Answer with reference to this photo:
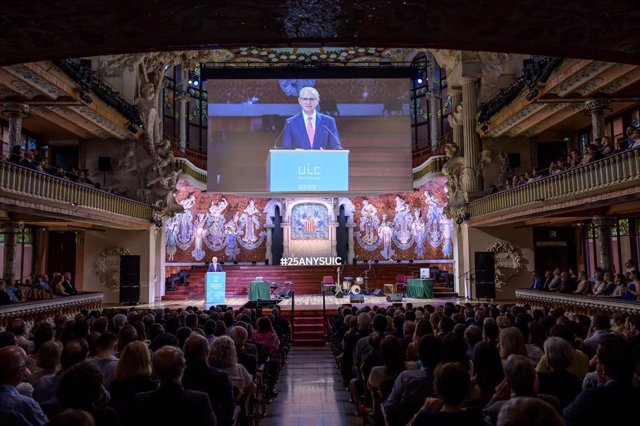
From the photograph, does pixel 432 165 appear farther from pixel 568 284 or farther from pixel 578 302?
pixel 578 302

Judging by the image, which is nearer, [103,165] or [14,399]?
[14,399]

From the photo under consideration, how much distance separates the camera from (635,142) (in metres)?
11.8

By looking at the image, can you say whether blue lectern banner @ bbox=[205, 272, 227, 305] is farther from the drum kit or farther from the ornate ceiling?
the ornate ceiling

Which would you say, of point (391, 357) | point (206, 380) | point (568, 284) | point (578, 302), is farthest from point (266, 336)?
point (568, 284)

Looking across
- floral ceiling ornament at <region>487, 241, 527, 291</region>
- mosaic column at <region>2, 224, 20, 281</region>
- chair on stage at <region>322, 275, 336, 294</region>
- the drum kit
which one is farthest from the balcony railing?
floral ceiling ornament at <region>487, 241, 527, 291</region>

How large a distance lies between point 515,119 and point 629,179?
30.3 feet

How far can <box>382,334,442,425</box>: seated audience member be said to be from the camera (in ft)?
13.5

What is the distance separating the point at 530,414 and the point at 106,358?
386cm

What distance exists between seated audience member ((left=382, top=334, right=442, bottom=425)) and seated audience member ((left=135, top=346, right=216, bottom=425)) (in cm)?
150

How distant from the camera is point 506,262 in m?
21.5

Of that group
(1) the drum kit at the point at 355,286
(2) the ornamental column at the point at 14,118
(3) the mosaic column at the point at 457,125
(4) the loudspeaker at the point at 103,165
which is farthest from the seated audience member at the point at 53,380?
(3) the mosaic column at the point at 457,125

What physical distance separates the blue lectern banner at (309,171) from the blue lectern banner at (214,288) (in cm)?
536

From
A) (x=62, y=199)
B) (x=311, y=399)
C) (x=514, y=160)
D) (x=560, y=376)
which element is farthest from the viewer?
(x=514, y=160)

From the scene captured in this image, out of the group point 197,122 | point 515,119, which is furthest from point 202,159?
point 515,119
